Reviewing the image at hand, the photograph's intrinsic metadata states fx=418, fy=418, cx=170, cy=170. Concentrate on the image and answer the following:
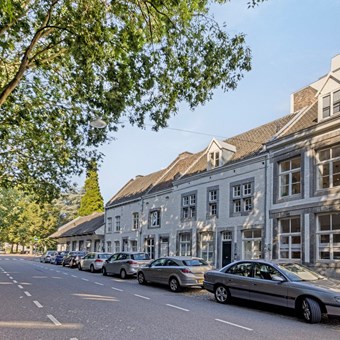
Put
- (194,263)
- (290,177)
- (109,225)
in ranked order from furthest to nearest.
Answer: (109,225), (290,177), (194,263)

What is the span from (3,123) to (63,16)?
22.4 feet

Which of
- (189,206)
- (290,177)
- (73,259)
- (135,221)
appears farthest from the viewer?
(135,221)

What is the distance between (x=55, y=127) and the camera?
1844 centimetres

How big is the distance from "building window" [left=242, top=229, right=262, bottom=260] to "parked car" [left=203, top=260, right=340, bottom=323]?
841cm

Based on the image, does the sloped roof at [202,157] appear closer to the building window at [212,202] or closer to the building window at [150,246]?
the building window at [212,202]

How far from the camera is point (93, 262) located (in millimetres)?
28562

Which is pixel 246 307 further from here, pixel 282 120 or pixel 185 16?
pixel 282 120

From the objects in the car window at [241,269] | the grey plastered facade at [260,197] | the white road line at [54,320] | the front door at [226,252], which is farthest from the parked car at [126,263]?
the white road line at [54,320]

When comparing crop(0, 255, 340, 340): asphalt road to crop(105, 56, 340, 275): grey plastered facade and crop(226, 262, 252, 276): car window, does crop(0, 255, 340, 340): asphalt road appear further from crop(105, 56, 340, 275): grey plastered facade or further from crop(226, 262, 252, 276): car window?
crop(105, 56, 340, 275): grey plastered facade

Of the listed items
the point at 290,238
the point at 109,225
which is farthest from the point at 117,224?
the point at 290,238

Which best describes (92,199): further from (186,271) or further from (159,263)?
(186,271)

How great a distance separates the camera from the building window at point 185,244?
27.9 metres

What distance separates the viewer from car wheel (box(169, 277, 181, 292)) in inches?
648

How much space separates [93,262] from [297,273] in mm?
19416
